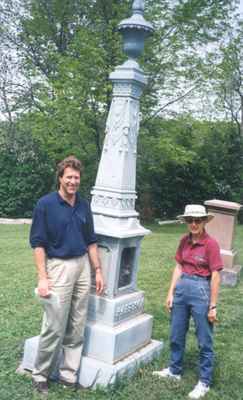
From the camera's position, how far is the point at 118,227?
392cm

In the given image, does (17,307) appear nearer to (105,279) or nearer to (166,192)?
(105,279)

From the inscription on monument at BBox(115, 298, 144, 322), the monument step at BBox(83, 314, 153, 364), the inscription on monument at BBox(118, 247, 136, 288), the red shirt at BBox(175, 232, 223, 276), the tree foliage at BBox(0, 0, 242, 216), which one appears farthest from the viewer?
the tree foliage at BBox(0, 0, 242, 216)

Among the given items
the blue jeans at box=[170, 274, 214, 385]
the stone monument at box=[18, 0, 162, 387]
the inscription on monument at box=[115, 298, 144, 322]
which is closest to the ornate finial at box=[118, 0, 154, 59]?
the stone monument at box=[18, 0, 162, 387]

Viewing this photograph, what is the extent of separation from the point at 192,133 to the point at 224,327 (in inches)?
524

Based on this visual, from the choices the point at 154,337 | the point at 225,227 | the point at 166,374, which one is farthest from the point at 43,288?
the point at 225,227

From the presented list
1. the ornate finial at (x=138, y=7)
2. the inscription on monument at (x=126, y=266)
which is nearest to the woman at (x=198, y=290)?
the inscription on monument at (x=126, y=266)

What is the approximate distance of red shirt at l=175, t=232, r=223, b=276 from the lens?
11.7ft

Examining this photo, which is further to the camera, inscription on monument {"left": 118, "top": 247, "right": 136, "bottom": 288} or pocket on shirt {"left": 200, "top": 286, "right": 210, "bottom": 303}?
inscription on monument {"left": 118, "top": 247, "right": 136, "bottom": 288}

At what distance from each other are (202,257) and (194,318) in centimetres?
51

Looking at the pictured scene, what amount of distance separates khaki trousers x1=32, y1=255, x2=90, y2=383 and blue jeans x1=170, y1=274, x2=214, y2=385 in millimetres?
785

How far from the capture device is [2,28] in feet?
54.2

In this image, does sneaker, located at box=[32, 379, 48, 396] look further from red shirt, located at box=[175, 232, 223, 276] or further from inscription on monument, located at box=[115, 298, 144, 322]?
red shirt, located at box=[175, 232, 223, 276]

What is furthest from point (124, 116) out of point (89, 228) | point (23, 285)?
point (23, 285)

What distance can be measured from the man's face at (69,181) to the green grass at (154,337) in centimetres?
165
